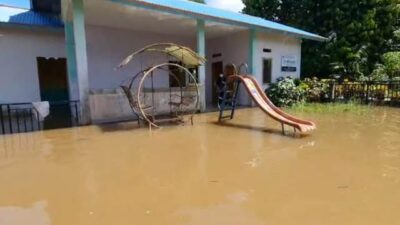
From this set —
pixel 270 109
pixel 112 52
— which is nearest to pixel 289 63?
pixel 270 109

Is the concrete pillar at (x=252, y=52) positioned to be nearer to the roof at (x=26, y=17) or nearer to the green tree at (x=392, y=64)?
the roof at (x=26, y=17)

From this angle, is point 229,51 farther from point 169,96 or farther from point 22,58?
point 22,58

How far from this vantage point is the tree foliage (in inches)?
662

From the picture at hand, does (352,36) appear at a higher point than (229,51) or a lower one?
higher

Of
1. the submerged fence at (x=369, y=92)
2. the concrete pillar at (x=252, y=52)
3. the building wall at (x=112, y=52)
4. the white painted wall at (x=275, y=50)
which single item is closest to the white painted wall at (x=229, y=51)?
the concrete pillar at (x=252, y=52)

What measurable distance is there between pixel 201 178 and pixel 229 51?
10320 millimetres

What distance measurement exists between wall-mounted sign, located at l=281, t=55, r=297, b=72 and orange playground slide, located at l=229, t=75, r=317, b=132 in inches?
218

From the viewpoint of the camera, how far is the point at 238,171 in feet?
14.6

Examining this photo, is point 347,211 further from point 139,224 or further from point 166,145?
point 166,145

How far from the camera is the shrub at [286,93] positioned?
41.0ft

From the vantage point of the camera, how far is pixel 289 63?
14164mm

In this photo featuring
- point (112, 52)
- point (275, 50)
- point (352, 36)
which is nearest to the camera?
point (112, 52)

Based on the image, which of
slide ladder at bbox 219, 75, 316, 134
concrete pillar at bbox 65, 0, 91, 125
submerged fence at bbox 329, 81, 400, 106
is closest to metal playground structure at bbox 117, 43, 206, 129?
concrete pillar at bbox 65, 0, 91, 125

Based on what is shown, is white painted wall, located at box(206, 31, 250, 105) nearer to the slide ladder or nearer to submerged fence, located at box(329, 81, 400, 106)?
the slide ladder
